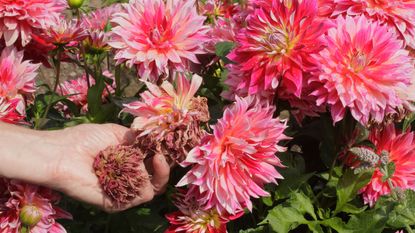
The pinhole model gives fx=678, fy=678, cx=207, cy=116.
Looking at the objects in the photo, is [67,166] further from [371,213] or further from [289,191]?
[371,213]

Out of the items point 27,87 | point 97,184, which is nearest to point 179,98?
point 97,184

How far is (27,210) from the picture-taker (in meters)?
1.41

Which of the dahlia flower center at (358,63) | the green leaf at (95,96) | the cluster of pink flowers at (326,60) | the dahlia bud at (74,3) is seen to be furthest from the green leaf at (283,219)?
the dahlia bud at (74,3)

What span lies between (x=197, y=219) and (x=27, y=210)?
354mm

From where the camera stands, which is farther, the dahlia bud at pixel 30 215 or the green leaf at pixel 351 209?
the green leaf at pixel 351 209

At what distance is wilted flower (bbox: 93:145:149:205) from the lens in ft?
4.50

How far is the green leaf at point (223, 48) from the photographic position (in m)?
1.67

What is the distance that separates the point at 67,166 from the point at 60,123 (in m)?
0.52

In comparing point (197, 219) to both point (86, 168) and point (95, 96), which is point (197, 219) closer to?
point (86, 168)

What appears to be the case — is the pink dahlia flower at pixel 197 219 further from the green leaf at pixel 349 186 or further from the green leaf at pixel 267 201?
the green leaf at pixel 349 186

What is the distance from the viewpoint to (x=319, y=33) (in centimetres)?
133

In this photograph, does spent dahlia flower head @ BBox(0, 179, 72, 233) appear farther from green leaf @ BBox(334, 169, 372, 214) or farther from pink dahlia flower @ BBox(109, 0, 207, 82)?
green leaf @ BBox(334, 169, 372, 214)

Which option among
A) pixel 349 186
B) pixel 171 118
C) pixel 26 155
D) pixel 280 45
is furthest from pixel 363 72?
pixel 26 155

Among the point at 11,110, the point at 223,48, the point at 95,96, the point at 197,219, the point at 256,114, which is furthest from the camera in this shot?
the point at 95,96
